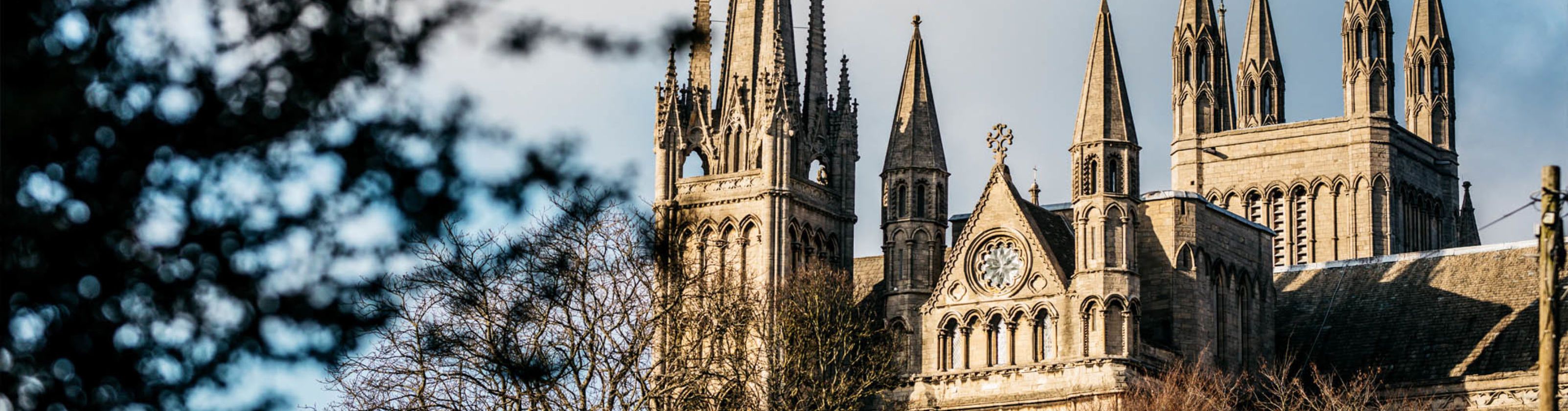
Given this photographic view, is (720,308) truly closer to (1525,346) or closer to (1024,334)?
(1024,334)

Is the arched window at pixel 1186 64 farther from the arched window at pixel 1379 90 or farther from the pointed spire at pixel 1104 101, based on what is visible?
the pointed spire at pixel 1104 101

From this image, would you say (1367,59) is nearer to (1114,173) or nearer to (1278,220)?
(1278,220)

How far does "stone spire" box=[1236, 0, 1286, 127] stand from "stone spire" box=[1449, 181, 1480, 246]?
22.7 feet

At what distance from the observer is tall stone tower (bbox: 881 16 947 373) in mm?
60312

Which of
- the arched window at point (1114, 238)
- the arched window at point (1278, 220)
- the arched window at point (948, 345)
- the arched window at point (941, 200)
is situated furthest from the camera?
the arched window at point (1278, 220)

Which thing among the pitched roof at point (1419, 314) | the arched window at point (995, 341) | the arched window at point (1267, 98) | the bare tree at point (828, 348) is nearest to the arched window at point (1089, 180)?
the arched window at point (995, 341)

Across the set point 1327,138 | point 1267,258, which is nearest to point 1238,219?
point 1267,258

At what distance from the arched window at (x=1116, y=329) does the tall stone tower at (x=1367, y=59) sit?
27.8m

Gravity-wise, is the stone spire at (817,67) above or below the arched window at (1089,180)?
above

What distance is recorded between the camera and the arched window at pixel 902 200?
2405 inches

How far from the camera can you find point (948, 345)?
58.6 metres

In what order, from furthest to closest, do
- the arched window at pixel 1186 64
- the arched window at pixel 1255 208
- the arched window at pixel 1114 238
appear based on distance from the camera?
the arched window at pixel 1186 64
the arched window at pixel 1255 208
the arched window at pixel 1114 238

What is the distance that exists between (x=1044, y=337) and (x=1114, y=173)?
4.32 m

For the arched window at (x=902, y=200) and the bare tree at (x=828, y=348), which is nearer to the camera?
the bare tree at (x=828, y=348)
